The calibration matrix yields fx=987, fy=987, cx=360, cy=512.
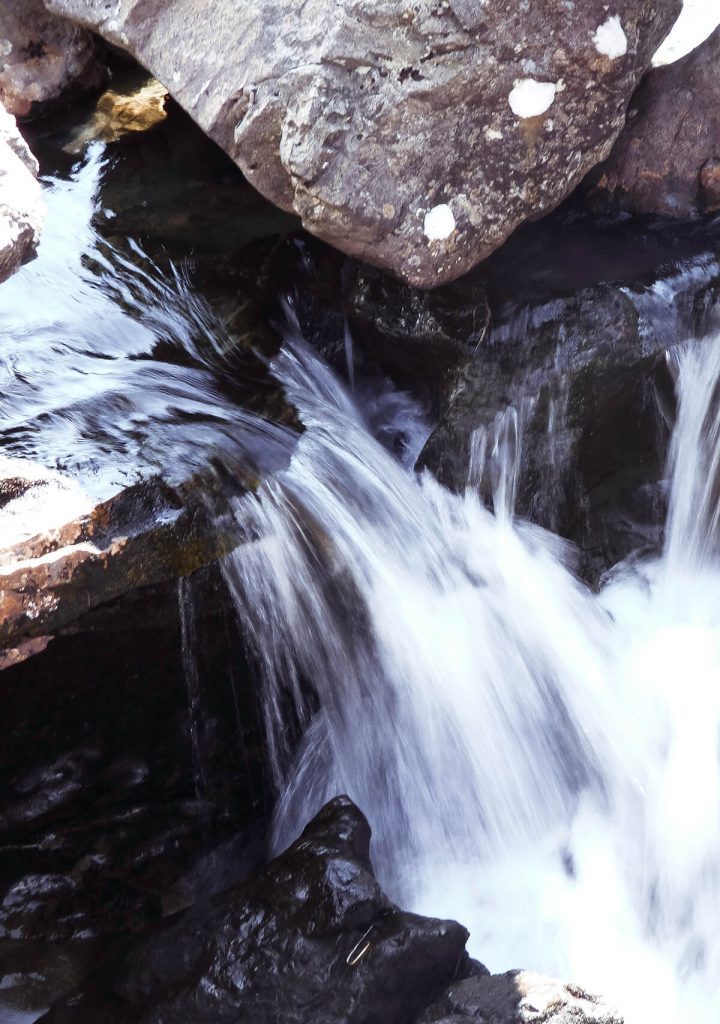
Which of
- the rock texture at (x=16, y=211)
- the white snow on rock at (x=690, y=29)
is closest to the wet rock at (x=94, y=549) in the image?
the rock texture at (x=16, y=211)

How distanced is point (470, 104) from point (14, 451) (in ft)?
5.79

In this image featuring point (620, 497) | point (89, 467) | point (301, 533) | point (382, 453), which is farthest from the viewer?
point (620, 497)

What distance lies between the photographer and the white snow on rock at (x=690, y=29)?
12.9ft

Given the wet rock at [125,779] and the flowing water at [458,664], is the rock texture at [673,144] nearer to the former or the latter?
the flowing water at [458,664]

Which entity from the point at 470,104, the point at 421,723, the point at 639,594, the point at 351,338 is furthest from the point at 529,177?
the point at 421,723

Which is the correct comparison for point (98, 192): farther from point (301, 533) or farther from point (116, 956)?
point (116, 956)

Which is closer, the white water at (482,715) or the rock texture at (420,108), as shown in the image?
the white water at (482,715)

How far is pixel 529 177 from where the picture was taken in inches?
129

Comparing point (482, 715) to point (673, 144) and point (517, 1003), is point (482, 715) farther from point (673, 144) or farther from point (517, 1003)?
point (673, 144)

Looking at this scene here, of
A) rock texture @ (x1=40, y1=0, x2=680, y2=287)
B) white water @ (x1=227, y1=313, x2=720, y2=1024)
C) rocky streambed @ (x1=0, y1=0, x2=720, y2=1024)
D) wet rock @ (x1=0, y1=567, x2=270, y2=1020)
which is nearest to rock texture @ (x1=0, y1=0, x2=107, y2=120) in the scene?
rocky streambed @ (x1=0, y1=0, x2=720, y2=1024)

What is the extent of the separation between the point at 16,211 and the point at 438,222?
1329 millimetres

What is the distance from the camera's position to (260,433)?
325 centimetres

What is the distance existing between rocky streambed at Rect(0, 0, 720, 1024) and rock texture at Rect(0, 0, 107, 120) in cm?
93

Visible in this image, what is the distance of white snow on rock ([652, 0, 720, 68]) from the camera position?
395 centimetres
